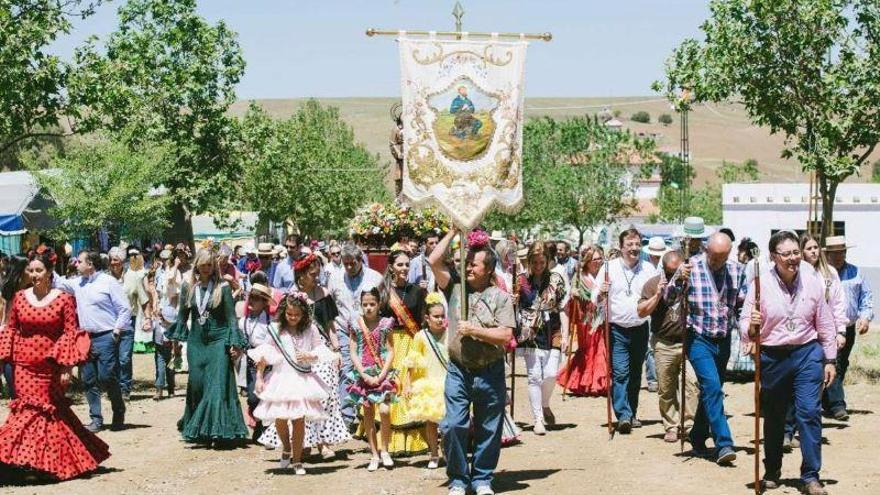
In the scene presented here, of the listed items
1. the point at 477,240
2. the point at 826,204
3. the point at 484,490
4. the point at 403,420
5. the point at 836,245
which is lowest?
the point at 484,490

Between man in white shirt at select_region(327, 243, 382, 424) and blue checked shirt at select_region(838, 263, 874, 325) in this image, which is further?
blue checked shirt at select_region(838, 263, 874, 325)

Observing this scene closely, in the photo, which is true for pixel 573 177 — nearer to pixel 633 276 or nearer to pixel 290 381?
pixel 633 276

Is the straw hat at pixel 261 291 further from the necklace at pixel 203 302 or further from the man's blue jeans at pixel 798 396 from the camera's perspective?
the man's blue jeans at pixel 798 396

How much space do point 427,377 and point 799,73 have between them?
990cm

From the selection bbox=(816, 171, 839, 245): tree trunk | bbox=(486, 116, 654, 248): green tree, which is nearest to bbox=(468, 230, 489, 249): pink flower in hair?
bbox=(816, 171, 839, 245): tree trunk

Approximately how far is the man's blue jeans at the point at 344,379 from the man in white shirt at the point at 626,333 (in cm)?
250

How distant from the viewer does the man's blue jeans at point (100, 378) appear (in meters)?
14.5

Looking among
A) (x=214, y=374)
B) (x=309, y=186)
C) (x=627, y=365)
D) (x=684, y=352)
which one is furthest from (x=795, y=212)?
(x=684, y=352)

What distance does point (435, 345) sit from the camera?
38.8ft

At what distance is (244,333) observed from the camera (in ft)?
45.4

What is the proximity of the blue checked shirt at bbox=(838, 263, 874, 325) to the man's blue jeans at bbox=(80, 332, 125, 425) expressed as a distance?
23.8ft

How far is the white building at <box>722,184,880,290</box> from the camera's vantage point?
48.8 metres

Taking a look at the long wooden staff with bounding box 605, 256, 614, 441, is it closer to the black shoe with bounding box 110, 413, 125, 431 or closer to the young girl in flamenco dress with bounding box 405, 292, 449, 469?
the young girl in flamenco dress with bounding box 405, 292, 449, 469

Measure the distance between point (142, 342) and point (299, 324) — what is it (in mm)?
12697
